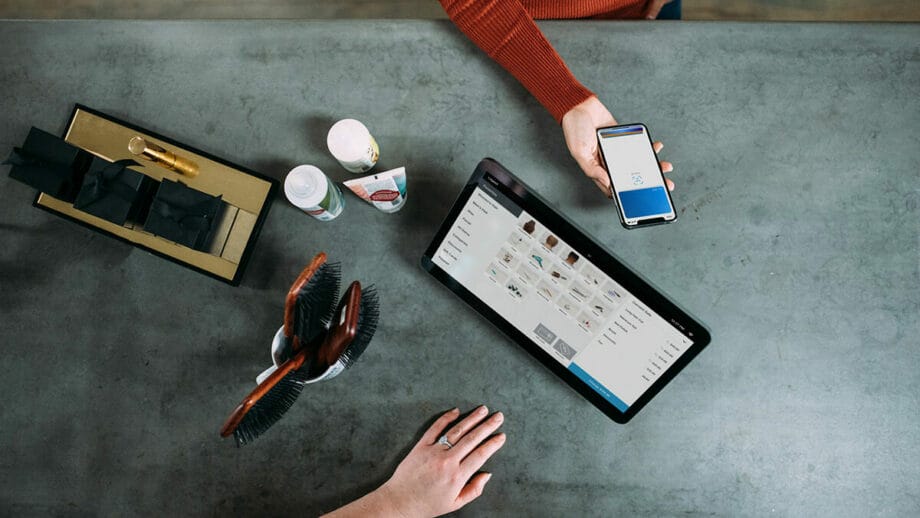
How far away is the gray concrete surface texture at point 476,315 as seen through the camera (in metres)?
0.91

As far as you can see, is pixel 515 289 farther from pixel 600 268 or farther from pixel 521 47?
pixel 521 47

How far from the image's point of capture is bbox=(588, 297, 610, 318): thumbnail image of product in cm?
79

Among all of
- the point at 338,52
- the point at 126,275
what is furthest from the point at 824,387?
the point at 126,275

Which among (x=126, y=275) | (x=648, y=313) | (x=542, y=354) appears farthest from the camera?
(x=126, y=275)

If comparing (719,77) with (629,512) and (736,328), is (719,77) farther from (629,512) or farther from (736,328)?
(629,512)

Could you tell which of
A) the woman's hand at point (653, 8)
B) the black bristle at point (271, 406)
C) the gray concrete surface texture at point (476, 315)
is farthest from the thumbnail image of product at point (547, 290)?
the woman's hand at point (653, 8)

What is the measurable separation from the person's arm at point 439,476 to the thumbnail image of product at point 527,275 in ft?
0.82

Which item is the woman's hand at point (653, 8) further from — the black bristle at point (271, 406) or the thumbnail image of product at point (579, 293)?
the black bristle at point (271, 406)

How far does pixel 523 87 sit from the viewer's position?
98 centimetres

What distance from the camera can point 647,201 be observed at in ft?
2.85

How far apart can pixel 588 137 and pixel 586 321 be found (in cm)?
31

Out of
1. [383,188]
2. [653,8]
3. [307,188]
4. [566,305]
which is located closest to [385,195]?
[383,188]

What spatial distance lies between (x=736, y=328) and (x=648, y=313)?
0.84 feet

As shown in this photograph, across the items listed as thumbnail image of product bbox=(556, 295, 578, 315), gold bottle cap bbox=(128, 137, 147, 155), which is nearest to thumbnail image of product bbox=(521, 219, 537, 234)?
thumbnail image of product bbox=(556, 295, 578, 315)
